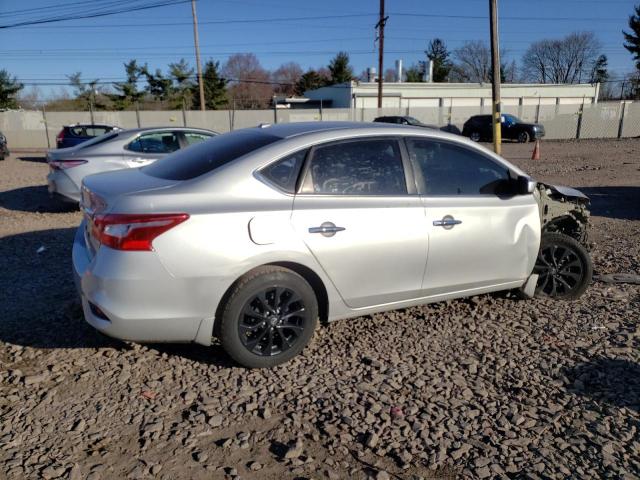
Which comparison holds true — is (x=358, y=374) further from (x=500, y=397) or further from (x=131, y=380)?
(x=131, y=380)

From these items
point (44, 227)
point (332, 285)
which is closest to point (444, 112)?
point (44, 227)

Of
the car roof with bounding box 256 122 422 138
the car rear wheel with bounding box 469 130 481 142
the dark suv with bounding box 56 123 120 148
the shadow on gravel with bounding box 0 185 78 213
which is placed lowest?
the car rear wheel with bounding box 469 130 481 142

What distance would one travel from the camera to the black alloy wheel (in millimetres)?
3396

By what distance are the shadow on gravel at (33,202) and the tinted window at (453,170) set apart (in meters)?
6.28

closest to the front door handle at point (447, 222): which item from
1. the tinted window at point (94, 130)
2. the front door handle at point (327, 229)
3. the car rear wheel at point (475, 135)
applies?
the front door handle at point (327, 229)

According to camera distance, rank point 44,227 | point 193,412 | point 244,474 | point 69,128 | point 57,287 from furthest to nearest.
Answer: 1. point 69,128
2. point 44,227
3. point 57,287
4. point 193,412
5. point 244,474

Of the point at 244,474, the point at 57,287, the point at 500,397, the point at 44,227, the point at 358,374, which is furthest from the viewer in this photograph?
the point at 44,227

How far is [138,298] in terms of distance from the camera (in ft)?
10.2

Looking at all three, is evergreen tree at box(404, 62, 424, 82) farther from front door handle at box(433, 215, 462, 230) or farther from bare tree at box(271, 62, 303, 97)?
front door handle at box(433, 215, 462, 230)

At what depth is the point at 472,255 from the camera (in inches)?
162

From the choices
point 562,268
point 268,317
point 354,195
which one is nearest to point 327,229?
point 354,195

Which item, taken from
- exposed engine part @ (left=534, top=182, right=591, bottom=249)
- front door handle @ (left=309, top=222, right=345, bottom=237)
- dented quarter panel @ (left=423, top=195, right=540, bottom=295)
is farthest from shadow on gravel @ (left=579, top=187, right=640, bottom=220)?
front door handle @ (left=309, top=222, right=345, bottom=237)

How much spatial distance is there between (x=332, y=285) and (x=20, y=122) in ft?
101

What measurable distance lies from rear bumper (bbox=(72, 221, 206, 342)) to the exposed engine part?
10.9ft
